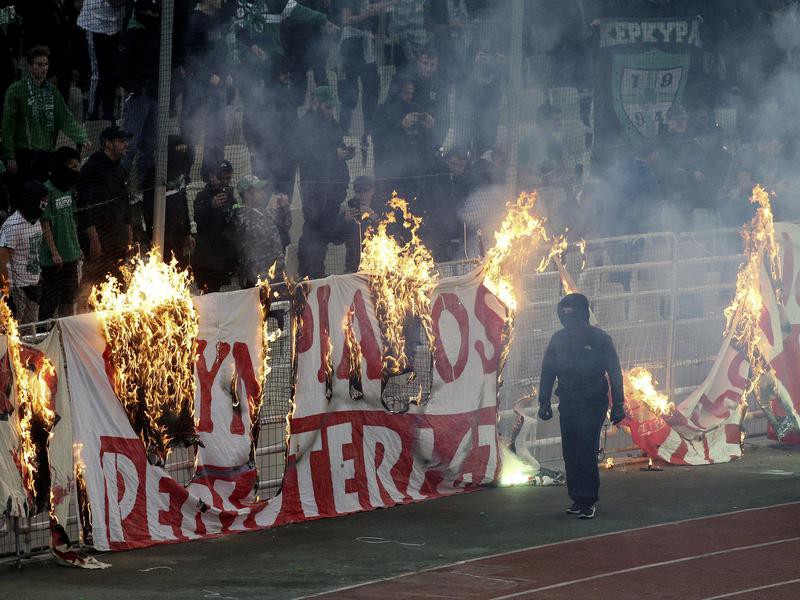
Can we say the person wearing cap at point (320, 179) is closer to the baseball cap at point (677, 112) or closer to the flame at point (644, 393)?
the flame at point (644, 393)

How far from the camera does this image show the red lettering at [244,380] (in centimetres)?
1017

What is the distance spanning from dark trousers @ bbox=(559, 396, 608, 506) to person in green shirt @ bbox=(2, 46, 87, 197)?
5.00m

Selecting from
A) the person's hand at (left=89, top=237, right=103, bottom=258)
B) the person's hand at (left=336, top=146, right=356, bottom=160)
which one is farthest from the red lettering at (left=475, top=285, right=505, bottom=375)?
the person's hand at (left=89, top=237, right=103, bottom=258)

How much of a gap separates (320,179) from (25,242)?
2960 mm

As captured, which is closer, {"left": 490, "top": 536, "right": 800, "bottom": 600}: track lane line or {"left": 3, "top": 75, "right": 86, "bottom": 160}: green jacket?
{"left": 490, "top": 536, "right": 800, "bottom": 600}: track lane line

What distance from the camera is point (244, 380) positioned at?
33.6 ft

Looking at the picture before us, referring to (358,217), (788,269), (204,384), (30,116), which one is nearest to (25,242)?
(30,116)

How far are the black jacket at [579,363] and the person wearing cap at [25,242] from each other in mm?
4207

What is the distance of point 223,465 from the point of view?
10.1 meters

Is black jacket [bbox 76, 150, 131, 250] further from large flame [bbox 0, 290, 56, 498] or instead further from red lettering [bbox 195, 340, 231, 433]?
large flame [bbox 0, 290, 56, 498]

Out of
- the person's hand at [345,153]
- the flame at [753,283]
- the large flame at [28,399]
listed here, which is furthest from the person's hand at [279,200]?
the flame at [753,283]

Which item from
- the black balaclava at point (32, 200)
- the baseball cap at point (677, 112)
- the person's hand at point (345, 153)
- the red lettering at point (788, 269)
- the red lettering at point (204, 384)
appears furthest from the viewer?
the baseball cap at point (677, 112)

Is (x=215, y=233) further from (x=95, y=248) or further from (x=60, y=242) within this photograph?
(x=60, y=242)

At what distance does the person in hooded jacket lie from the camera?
34.7 ft
